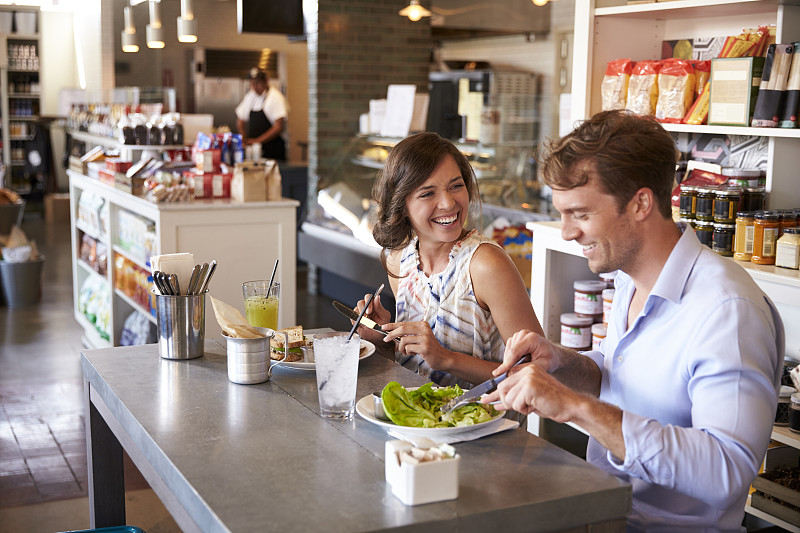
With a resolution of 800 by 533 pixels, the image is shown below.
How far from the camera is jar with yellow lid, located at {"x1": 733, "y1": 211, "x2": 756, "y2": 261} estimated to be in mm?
2999

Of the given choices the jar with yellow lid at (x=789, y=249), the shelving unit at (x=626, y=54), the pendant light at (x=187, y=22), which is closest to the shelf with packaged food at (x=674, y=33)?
the shelving unit at (x=626, y=54)

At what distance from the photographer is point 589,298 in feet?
11.5

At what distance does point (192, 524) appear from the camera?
1542mm

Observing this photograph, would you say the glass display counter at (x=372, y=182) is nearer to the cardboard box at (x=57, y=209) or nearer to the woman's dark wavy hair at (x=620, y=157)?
the woman's dark wavy hair at (x=620, y=157)

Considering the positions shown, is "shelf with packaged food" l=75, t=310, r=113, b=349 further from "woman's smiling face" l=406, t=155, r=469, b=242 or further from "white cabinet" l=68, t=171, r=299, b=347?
"woman's smiling face" l=406, t=155, r=469, b=242

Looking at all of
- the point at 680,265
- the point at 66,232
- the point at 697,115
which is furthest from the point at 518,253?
the point at 66,232

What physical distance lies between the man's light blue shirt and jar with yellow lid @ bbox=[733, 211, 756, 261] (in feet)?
4.11

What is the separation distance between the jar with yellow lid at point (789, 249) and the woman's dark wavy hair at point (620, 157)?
1277 mm

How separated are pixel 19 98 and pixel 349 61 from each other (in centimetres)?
859

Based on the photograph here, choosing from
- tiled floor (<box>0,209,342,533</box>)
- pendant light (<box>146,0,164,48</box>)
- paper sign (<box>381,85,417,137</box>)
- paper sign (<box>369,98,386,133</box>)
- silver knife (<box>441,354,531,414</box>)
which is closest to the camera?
silver knife (<box>441,354,531,414</box>)

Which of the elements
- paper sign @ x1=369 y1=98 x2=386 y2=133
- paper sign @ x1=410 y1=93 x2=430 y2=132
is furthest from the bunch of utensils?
paper sign @ x1=369 y1=98 x2=386 y2=133

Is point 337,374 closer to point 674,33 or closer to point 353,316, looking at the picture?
point 353,316

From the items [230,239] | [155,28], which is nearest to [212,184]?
[230,239]

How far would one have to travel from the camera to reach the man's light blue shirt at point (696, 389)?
155cm
